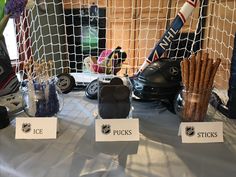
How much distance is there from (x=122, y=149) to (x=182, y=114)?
20 centimetres

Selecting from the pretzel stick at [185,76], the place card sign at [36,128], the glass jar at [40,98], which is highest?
the pretzel stick at [185,76]

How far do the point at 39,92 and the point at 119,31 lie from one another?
1366mm

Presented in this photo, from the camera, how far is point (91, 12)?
5.84 ft

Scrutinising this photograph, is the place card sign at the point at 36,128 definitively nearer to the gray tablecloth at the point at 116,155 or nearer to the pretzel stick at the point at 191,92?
the gray tablecloth at the point at 116,155

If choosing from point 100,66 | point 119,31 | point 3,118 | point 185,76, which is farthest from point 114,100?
point 119,31

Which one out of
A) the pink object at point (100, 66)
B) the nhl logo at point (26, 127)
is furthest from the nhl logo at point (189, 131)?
the pink object at point (100, 66)

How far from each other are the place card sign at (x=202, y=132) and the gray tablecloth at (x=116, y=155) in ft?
0.05

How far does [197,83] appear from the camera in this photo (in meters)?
0.59

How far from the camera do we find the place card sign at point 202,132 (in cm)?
58

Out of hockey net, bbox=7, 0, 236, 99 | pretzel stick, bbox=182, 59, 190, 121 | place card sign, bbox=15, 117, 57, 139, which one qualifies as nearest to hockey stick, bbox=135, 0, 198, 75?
hockey net, bbox=7, 0, 236, 99

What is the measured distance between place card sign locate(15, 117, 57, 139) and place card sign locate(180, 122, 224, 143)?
32 cm

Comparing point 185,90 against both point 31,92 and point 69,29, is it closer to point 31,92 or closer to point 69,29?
point 31,92

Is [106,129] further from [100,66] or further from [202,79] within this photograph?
[100,66]

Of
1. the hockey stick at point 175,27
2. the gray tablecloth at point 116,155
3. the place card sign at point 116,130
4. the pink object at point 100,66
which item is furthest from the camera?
the pink object at point 100,66
